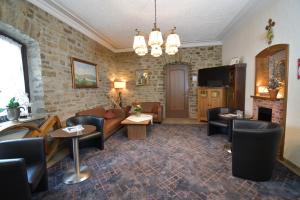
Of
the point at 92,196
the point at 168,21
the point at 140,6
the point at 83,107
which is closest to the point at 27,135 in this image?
the point at 92,196

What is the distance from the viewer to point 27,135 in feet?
8.19

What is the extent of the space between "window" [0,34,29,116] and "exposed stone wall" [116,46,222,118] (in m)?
3.95

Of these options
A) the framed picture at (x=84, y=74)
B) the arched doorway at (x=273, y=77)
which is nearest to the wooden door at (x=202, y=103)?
the arched doorway at (x=273, y=77)

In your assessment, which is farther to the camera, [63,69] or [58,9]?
[63,69]

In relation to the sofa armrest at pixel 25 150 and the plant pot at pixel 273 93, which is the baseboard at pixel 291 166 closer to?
the plant pot at pixel 273 93

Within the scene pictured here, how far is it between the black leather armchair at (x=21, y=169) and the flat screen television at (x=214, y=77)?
481 cm

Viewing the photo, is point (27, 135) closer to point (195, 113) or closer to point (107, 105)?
point (107, 105)

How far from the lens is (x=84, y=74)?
435 cm

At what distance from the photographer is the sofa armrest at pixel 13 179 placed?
126 cm

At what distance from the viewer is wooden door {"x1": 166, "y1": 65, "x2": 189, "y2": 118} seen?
6.29 metres

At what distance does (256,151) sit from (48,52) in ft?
13.4

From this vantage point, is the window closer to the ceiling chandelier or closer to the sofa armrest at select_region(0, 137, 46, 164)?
the sofa armrest at select_region(0, 137, 46, 164)

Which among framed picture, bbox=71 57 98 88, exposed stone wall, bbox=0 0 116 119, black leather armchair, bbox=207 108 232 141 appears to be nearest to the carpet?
black leather armchair, bbox=207 108 232 141

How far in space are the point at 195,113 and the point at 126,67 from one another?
11.5ft
